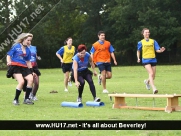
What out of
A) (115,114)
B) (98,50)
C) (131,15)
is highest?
(131,15)

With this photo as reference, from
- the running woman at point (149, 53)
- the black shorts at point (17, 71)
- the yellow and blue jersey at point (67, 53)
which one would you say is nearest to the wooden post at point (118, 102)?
the black shorts at point (17, 71)

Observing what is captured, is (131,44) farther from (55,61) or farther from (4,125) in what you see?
(4,125)

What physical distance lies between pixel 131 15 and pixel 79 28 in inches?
403

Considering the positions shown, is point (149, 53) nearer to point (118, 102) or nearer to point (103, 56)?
point (103, 56)

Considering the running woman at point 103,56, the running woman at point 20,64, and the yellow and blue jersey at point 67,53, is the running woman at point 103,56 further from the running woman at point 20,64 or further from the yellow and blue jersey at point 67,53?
the running woman at point 20,64

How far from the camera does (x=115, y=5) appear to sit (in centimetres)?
6744

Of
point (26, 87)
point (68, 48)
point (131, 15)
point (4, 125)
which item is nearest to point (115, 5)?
point (131, 15)

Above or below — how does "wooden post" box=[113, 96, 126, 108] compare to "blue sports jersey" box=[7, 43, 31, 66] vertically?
below

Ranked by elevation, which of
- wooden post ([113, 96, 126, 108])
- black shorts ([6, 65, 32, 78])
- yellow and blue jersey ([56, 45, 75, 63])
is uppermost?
yellow and blue jersey ([56, 45, 75, 63])

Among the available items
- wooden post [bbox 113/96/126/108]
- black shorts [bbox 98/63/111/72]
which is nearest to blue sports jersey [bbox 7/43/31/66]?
wooden post [bbox 113/96/126/108]

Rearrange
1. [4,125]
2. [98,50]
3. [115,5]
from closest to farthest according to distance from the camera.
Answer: [4,125] < [98,50] < [115,5]

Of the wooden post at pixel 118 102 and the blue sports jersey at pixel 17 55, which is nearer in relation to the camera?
the wooden post at pixel 118 102

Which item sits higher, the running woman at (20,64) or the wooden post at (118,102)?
the running woman at (20,64)

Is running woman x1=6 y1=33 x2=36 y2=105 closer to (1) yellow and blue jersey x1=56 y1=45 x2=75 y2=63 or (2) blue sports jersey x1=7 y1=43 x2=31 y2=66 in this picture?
A: (2) blue sports jersey x1=7 y1=43 x2=31 y2=66
